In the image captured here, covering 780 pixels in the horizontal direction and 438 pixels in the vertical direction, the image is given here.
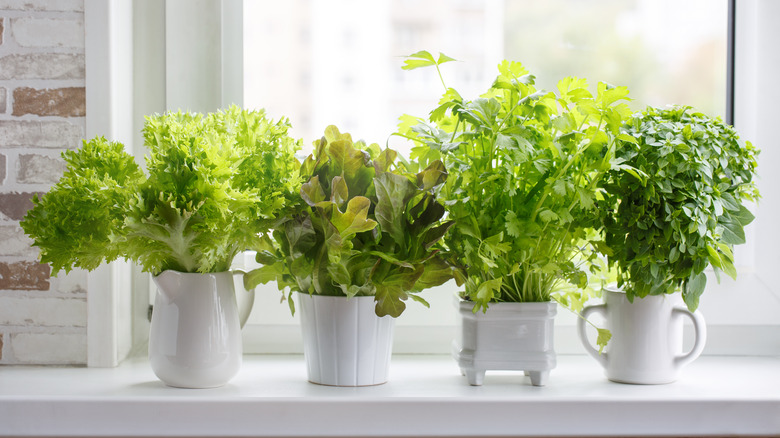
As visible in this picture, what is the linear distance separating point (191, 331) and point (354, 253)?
229 mm

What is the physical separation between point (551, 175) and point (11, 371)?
32.2 inches

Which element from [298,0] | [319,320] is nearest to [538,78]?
[298,0]

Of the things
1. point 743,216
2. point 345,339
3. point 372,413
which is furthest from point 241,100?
point 743,216

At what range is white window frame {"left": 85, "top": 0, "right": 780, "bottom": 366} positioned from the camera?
1043 millimetres

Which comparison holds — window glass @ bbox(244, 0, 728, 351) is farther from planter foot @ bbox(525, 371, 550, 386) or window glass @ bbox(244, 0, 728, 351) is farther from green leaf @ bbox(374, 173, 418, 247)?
planter foot @ bbox(525, 371, 550, 386)

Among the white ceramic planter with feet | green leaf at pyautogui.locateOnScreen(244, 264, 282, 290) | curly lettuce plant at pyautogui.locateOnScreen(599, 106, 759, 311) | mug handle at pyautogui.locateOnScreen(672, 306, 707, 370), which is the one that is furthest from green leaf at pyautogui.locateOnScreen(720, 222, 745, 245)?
green leaf at pyautogui.locateOnScreen(244, 264, 282, 290)

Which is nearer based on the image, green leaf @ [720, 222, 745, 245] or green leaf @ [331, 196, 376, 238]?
green leaf @ [331, 196, 376, 238]

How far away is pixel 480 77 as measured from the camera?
43.7 inches

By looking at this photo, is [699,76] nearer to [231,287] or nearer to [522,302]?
[522,302]

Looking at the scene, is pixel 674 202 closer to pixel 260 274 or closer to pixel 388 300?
pixel 388 300

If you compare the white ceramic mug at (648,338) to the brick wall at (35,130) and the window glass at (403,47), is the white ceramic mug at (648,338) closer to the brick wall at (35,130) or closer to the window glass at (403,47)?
the window glass at (403,47)

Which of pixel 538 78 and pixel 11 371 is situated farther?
pixel 538 78

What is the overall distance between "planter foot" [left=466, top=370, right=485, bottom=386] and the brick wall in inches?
22.6

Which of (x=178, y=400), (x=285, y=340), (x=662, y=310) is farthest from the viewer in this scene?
(x=285, y=340)
